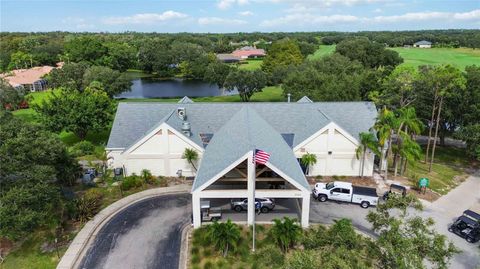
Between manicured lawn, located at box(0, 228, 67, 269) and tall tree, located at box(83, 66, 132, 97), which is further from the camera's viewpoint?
tall tree, located at box(83, 66, 132, 97)

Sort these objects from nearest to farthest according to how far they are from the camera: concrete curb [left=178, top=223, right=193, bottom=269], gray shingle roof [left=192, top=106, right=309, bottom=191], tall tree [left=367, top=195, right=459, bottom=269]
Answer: tall tree [left=367, top=195, right=459, bottom=269], concrete curb [left=178, top=223, right=193, bottom=269], gray shingle roof [left=192, top=106, right=309, bottom=191]

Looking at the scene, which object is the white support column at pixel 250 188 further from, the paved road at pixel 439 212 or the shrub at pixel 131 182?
the shrub at pixel 131 182

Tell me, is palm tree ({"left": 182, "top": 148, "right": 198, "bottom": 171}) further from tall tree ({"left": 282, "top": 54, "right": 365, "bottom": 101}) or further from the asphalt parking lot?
tall tree ({"left": 282, "top": 54, "right": 365, "bottom": 101})

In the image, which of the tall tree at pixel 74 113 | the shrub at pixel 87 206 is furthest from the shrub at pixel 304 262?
the tall tree at pixel 74 113

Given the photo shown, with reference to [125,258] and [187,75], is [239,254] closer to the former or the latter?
[125,258]

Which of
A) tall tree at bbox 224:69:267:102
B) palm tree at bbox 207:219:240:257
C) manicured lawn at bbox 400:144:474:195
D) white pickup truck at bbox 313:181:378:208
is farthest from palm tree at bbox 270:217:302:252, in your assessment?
tall tree at bbox 224:69:267:102
